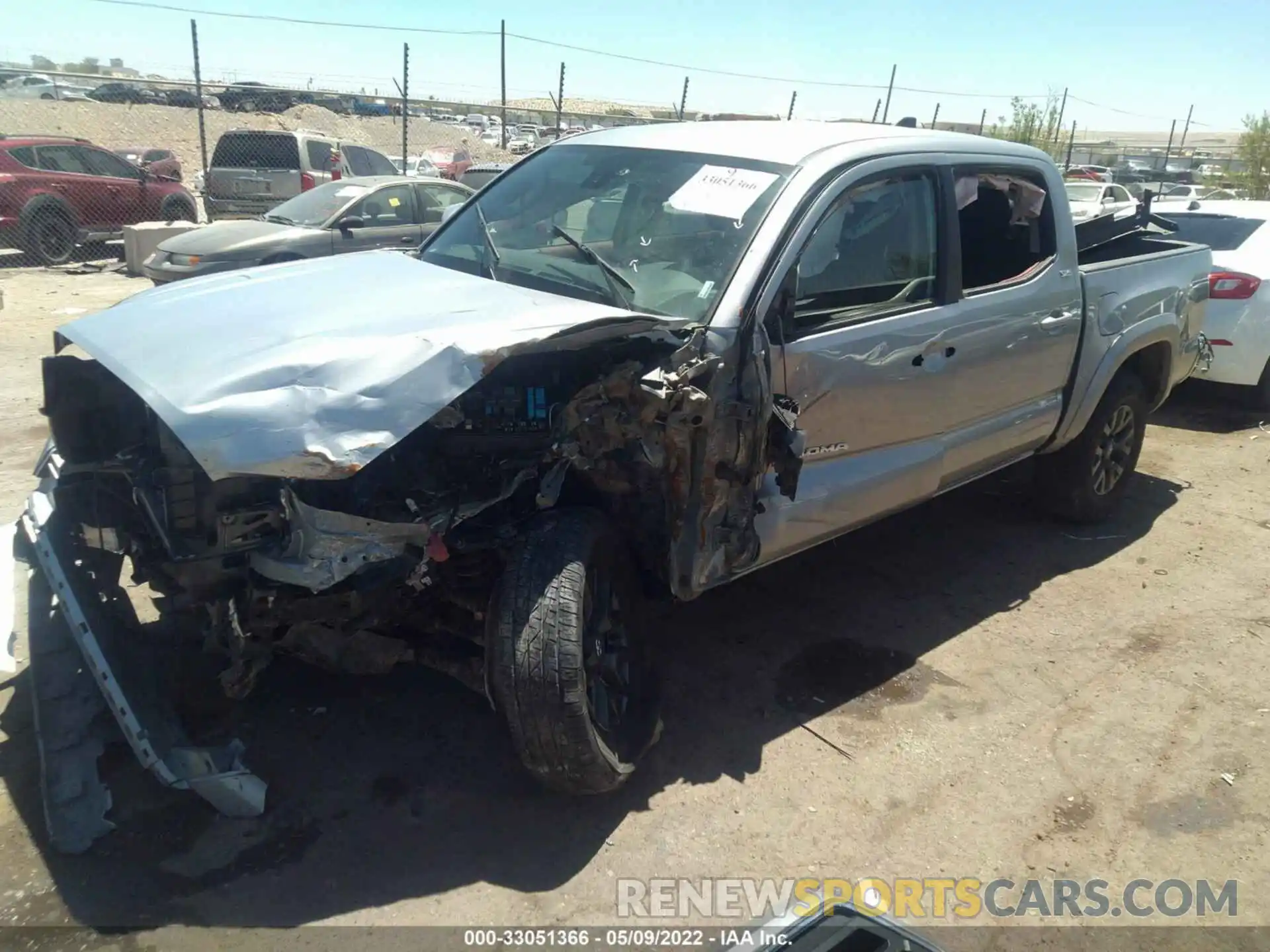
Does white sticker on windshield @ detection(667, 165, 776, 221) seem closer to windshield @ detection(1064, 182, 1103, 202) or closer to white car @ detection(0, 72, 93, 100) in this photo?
windshield @ detection(1064, 182, 1103, 202)

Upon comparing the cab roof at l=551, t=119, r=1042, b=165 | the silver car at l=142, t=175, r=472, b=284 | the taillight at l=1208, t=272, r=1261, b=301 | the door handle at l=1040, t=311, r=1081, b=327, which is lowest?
the silver car at l=142, t=175, r=472, b=284

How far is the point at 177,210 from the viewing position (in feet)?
47.9

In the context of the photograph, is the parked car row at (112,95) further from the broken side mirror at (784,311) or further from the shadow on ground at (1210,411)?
the broken side mirror at (784,311)

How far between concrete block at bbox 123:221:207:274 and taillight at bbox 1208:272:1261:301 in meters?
11.4

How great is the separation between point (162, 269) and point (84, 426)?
6.98 meters

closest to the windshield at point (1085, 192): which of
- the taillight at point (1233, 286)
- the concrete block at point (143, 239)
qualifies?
the taillight at point (1233, 286)

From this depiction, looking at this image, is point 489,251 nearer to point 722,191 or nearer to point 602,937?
point 722,191

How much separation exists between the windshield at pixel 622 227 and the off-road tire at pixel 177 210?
12.1 m

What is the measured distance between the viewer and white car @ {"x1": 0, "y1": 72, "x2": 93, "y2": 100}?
31.5 m

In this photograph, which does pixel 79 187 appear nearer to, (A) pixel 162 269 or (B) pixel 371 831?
(A) pixel 162 269

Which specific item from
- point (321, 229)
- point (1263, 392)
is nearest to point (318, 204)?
point (321, 229)

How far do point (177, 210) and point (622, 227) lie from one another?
43.6 feet

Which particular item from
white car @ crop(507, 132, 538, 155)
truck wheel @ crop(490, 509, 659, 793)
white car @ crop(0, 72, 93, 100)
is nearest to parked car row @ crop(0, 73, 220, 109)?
white car @ crop(0, 72, 93, 100)

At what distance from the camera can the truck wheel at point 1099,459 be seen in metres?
5.23
